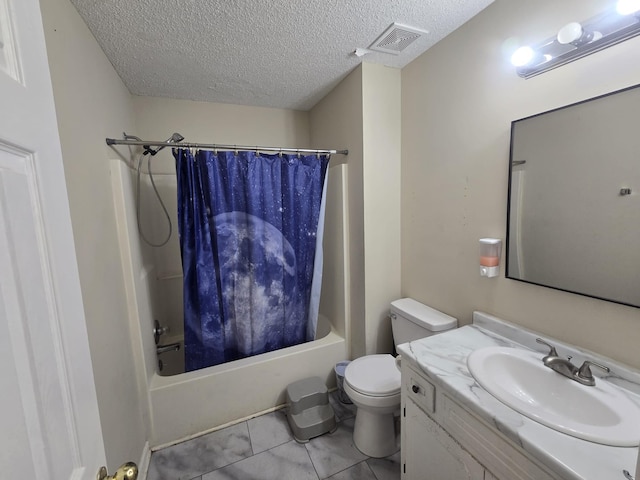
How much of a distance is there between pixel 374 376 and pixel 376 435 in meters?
0.33

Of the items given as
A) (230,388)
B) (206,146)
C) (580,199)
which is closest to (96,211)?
(206,146)

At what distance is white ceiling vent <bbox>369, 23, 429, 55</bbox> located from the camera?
143 centimetres

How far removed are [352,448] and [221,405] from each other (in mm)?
883

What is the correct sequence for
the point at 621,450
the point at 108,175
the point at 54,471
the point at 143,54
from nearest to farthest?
the point at 54,471, the point at 621,450, the point at 108,175, the point at 143,54

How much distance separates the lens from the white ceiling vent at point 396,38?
1.43 meters

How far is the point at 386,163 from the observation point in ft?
6.23

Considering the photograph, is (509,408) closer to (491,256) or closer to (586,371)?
(586,371)

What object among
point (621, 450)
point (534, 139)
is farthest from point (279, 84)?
point (621, 450)

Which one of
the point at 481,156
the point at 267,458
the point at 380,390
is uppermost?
the point at 481,156

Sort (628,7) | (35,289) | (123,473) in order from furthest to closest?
1. (628,7)
2. (123,473)
3. (35,289)

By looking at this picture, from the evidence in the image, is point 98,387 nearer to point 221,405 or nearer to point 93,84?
point 221,405

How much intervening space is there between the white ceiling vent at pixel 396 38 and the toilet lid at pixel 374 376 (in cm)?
191

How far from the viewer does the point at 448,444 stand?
1022mm

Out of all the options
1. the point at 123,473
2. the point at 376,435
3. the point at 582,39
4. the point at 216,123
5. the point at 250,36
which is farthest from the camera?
the point at 216,123
